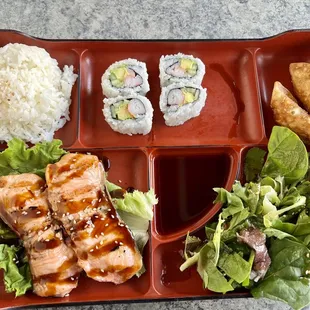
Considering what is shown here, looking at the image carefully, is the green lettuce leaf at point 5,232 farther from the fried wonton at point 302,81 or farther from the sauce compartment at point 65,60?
the fried wonton at point 302,81

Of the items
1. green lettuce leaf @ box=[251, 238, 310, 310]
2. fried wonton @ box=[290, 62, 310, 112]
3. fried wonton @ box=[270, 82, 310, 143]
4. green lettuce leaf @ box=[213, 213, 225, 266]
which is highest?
fried wonton @ box=[290, 62, 310, 112]

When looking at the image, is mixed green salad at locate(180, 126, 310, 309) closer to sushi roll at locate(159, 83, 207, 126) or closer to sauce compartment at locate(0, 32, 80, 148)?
sushi roll at locate(159, 83, 207, 126)

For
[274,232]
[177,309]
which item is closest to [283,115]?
[274,232]

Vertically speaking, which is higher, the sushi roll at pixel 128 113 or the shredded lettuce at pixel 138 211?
the sushi roll at pixel 128 113

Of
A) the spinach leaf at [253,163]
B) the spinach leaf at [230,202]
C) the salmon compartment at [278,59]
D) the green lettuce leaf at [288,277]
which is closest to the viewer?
the green lettuce leaf at [288,277]

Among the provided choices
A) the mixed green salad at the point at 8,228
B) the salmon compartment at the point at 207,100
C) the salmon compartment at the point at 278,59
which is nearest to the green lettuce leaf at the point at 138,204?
the mixed green salad at the point at 8,228

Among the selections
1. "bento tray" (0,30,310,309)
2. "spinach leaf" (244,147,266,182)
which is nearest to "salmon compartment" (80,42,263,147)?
"bento tray" (0,30,310,309)

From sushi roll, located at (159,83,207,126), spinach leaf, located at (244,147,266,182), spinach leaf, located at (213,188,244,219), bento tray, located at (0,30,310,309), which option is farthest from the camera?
sushi roll, located at (159,83,207,126)

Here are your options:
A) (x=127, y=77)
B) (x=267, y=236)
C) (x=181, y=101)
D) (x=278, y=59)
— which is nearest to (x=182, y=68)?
(x=181, y=101)
